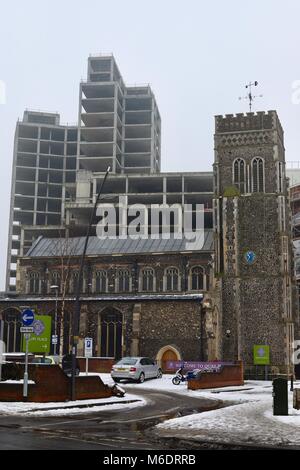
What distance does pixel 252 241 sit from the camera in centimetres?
4844

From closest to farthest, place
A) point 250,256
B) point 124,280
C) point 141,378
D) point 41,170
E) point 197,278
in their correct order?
point 141,378, point 250,256, point 197,278, point 124,280, point 41,170

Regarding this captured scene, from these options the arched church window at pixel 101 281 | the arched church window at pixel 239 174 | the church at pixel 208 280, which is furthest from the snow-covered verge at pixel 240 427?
the arched church window at pixel 101 281

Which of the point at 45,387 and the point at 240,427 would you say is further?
the point at 45,387

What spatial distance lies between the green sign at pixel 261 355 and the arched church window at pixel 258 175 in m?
13.3

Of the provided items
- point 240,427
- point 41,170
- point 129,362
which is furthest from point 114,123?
point 240,427

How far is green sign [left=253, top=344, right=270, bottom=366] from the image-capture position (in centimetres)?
4491

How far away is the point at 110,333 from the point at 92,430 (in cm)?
3311

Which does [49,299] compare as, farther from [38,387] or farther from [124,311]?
[38,387]

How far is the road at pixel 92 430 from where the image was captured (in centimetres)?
1167

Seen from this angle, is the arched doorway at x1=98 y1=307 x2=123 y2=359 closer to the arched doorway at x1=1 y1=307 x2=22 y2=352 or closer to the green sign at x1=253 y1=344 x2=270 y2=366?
the arched doorway at x1=1 y1=307 x2=22 y2=352

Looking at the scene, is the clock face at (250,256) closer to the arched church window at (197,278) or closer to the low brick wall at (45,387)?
the arched church window at (197,278)

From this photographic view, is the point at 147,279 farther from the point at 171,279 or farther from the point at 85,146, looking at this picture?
the point at 85,146

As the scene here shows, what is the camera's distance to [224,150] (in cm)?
5134
